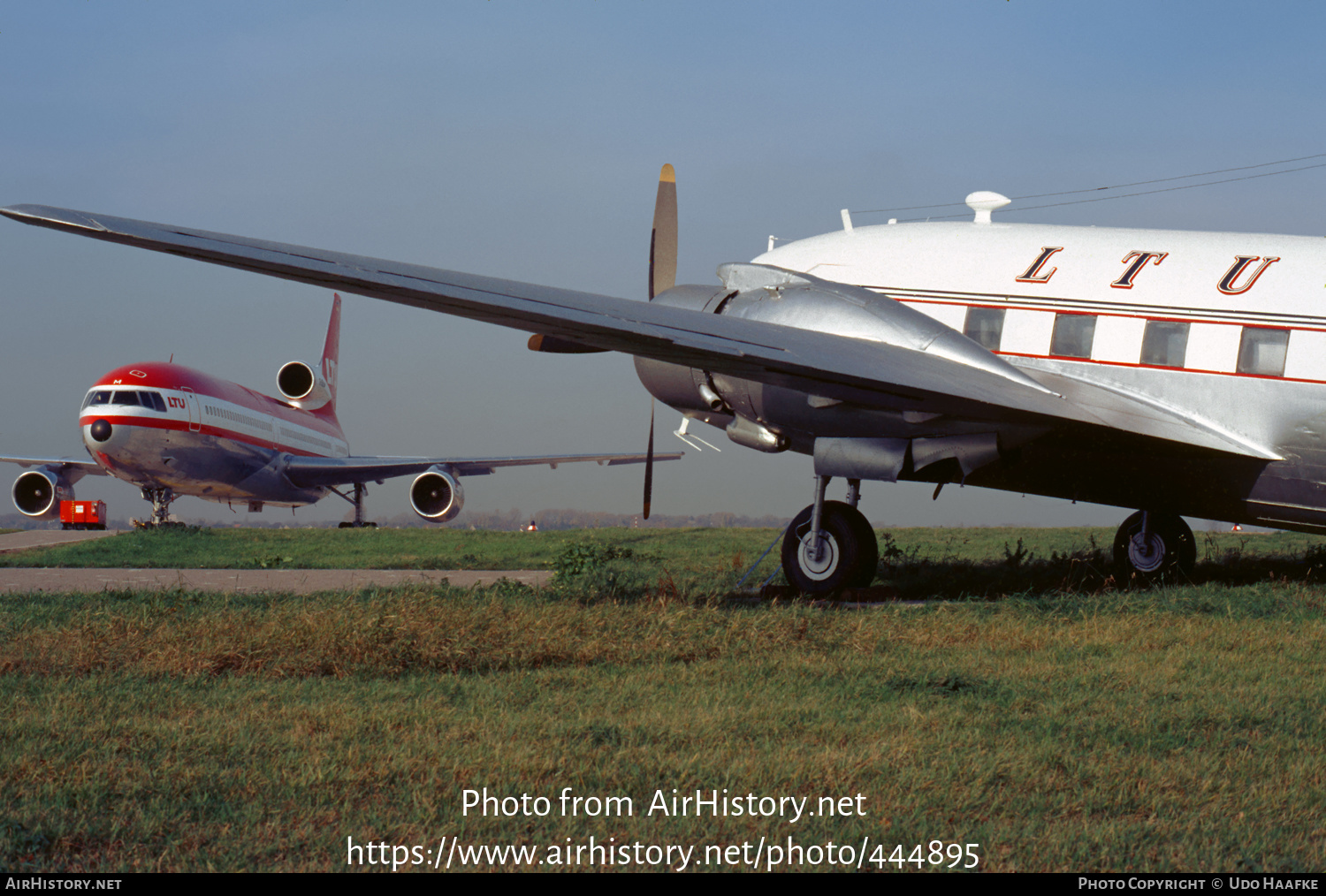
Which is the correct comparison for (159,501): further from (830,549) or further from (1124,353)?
(1124,353)

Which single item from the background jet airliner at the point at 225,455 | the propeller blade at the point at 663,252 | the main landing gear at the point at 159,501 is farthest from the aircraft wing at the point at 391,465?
the propeller blade at the point at 663,252

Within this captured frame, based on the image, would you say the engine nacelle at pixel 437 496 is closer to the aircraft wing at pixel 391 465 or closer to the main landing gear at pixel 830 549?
the aircraft wing at pixel 391 465

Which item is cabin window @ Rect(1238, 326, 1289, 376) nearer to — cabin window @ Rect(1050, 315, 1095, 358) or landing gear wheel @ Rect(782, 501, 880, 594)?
cabin window @ Rect(1050, 315, 1095, 358)

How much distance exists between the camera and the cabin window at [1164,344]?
9.33 m

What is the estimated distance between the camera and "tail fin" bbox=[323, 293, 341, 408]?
48000 mm

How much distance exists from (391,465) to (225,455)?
23.7 ft

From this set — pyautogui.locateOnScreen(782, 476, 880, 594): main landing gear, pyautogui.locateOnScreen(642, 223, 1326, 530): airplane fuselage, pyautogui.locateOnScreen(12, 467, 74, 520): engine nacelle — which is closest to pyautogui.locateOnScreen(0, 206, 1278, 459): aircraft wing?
pyautogui.locateOnScreen(642, 223, 1326, 530): airplane fuselage

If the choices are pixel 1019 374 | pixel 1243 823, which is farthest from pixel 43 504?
pixel 1243 823

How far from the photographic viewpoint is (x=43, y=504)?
111ft

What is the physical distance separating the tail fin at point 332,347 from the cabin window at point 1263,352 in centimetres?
4358

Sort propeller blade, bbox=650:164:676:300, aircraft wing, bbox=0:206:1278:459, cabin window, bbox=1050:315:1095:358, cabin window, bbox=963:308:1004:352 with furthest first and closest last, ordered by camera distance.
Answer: propeller blade, bbox=650:164:676:300, cabin window, bbox=963:308:1004:352, cabin window, bbox=1050:315:1095:358, aircraft wing, bbox=0:206:1278:459

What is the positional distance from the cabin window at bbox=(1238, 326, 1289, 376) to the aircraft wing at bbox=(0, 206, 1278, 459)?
0.65 meters

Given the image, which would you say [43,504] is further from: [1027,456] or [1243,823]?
[1243,823]

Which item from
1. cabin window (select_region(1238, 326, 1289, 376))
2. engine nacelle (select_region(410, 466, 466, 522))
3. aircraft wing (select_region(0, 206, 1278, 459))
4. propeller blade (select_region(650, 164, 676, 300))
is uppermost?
propeller blade (select_region(650, 164, 676, 300))
